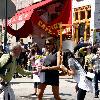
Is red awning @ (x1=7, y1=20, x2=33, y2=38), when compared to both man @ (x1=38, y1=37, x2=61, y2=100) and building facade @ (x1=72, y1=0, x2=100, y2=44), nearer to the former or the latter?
building facade @ (x1=72, y1=0, x2=100, y2=44)

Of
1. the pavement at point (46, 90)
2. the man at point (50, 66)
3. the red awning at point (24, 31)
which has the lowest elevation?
the pavement at point (46, 90)

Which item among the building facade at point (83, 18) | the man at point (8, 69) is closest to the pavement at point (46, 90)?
the man at point (8, 69)

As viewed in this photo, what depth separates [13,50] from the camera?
8.13 metres

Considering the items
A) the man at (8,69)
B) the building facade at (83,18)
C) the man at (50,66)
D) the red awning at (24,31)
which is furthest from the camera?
the building facade at (83,18)

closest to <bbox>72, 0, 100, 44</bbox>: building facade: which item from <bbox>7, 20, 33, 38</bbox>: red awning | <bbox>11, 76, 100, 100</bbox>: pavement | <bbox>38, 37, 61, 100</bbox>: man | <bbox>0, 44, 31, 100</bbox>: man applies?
<bbox>7, 20, 33, 38</bbox>: red awning

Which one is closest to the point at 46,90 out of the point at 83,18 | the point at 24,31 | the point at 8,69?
the point at 8,69

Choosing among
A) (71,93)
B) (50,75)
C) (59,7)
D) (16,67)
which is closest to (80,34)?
(59,7)

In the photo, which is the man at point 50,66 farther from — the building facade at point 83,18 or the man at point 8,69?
the building facade at point 83,18

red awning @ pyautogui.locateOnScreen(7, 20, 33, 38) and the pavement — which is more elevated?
red awning @ pyautogui.locateOnScreen(7, 20, 33, 38)

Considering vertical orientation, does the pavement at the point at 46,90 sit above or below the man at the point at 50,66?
below

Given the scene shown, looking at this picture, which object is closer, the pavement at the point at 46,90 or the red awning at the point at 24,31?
the pavement at the point at 46,90

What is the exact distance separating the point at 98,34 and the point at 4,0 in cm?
701

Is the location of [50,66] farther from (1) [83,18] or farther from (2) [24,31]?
(1) [83,18]

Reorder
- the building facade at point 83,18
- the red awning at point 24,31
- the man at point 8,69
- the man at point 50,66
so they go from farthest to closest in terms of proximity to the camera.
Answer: the building facade at point 83,18 → the red awning at point 24,31 → the man at point 50,66 → the man at point 8,69
